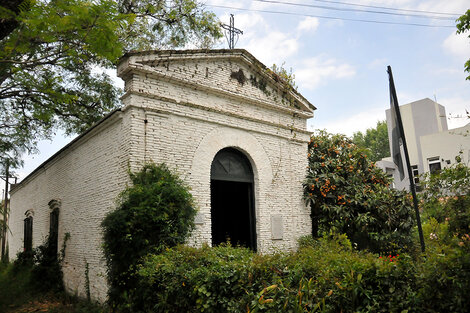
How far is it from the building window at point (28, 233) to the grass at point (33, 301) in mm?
2347

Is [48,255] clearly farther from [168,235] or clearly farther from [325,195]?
[325,195]

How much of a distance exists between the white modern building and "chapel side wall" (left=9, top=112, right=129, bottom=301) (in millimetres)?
19408

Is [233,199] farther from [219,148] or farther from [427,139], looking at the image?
[427,139]

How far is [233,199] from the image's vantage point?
12.8m

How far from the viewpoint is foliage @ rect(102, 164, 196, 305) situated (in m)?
7.49

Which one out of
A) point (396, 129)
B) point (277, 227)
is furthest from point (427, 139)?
point (396, 129)

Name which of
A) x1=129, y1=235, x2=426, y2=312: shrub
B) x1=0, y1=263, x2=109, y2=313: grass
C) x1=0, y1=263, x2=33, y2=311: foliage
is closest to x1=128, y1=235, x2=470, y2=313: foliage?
x1=129, y1=235, x2=426, y2=312: shrub

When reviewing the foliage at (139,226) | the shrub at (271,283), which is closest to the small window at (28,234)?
the foliage at (139,226)

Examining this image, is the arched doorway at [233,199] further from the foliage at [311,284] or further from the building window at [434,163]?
the building window at [434,163]

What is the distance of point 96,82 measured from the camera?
53.1ft

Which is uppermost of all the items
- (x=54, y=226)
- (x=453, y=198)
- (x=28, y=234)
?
(x=453, y=198)

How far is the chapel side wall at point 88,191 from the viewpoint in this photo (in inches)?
350

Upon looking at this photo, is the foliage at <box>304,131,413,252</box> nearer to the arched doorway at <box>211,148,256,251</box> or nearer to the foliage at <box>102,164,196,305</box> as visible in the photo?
the arched doorway at <box>211,148,256,251</box>

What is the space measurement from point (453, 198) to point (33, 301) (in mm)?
11590
